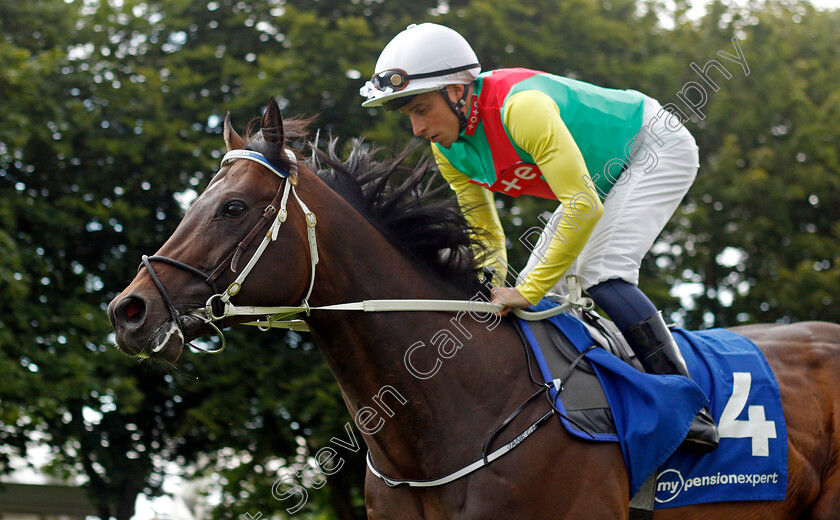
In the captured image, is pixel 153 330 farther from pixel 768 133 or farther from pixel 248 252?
pixel 768 133

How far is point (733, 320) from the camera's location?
1177cm

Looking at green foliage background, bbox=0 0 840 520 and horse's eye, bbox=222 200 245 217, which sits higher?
horse's eye, bbox=222 200 245 217

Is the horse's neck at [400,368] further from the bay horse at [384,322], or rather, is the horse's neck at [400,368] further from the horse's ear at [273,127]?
the horse's ear at [273,127]

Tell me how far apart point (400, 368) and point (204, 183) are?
7399 millimetres

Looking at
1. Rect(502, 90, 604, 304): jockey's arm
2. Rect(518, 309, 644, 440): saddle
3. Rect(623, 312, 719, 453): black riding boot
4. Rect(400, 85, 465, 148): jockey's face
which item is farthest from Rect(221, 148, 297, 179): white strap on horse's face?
Rect(623, 312, 719, 453): black riding boot

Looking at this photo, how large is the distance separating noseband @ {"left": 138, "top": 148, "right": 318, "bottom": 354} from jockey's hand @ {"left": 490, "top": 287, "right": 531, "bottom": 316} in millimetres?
794

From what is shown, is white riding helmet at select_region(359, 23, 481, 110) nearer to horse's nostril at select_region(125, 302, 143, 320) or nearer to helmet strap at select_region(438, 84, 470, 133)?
helmet strap at select_region(438, 84, 470, 133)

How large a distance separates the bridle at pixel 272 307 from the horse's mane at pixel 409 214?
0.19m

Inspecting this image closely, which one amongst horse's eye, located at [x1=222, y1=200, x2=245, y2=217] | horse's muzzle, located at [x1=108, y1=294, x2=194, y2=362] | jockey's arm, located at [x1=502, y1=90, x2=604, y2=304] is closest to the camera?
horse's muzzle, located at [x1=108, y1=294, x2=194, y2=362]

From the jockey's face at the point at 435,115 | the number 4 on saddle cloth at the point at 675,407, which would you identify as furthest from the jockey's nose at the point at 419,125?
the number 4 on saddle cloth at the point at 675,407

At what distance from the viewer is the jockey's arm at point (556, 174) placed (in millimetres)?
3219

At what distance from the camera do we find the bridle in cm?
285

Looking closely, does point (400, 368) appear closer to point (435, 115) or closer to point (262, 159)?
point (262, 159)

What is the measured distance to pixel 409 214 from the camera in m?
3.44
